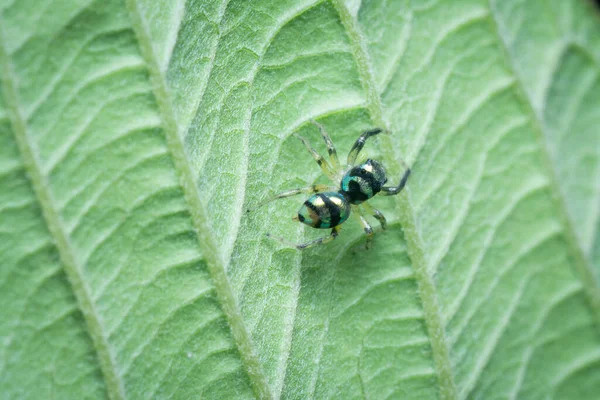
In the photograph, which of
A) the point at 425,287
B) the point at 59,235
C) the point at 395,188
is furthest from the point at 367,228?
the point at 59,235

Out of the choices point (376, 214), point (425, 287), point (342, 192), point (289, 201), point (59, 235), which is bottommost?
point (425, 287)

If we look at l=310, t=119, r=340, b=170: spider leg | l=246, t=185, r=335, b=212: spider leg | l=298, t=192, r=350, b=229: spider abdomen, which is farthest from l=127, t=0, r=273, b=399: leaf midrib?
l=310, t=119, r=340, b=170: spider leg

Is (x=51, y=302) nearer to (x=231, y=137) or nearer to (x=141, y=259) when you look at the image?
(x=141, y=259)

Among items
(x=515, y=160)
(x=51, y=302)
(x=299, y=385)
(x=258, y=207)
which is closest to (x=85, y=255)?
(x=51, y=302)

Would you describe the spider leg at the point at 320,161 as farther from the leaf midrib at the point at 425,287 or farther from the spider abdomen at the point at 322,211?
the leaf midrib at the point at 425,287

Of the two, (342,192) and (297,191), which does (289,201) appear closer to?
(297,191)

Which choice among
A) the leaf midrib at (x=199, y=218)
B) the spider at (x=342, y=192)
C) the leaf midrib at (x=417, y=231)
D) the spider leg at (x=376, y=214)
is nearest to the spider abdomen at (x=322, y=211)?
the spider at (x=342, y=192)
